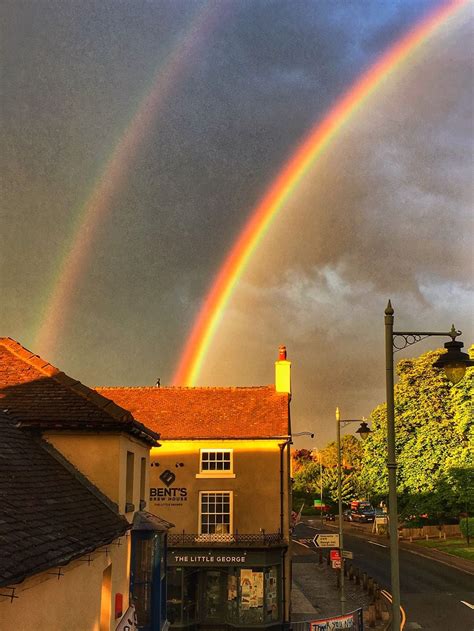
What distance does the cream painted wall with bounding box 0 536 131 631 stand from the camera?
7349 mm

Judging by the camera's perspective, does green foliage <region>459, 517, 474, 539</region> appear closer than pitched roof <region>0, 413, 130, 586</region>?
No

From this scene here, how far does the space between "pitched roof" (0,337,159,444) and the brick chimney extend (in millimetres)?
19541

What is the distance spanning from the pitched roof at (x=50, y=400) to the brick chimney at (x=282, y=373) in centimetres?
1954

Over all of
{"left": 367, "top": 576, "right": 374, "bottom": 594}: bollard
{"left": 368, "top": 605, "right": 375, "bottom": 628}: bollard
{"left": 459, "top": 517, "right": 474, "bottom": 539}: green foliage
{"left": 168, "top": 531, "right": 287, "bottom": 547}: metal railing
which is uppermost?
{"left": 168, "top": 531, "right": 287, "bottom": 547}: metal railing

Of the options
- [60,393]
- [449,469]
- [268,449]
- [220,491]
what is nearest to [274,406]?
[268,449]

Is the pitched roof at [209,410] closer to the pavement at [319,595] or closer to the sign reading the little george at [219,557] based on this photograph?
the sign reading the little george at [219,557]

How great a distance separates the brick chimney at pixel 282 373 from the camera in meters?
35.7

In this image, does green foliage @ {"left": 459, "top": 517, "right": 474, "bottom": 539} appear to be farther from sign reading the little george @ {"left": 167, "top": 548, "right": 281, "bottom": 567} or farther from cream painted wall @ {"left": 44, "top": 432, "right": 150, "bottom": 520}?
cream painted wall @ {"left": 44, "top": 432, "right": 150, "bottom": 520}

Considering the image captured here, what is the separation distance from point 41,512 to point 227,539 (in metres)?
23.1

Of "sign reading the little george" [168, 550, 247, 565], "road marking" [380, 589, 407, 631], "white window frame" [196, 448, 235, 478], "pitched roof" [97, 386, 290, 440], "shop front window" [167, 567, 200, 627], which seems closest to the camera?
"road marking" [380, 589, 407, 631]

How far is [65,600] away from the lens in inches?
363

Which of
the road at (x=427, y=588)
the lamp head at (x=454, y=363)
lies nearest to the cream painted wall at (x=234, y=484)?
the road at (x=427, y=588)

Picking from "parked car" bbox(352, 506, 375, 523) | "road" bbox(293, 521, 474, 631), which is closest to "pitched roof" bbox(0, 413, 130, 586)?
"road" bbox(293, 521, 474, 631)

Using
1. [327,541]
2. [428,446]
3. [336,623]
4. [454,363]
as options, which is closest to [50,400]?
[454,363]
